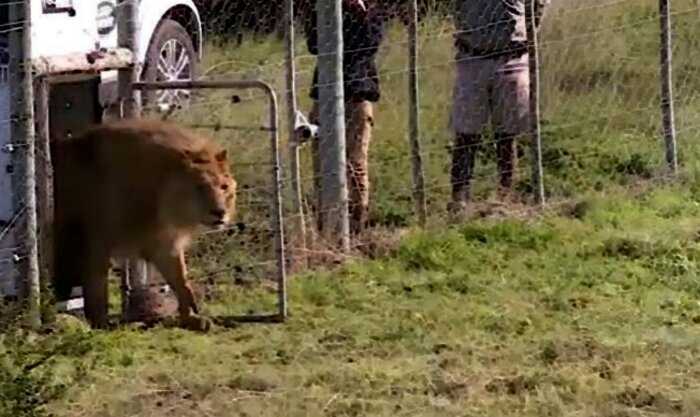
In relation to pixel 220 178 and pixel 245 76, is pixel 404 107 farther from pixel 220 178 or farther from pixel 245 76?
pixel 220 178

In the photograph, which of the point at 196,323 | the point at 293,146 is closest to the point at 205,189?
the point at 196,323

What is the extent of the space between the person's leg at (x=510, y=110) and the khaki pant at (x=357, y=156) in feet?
3.03

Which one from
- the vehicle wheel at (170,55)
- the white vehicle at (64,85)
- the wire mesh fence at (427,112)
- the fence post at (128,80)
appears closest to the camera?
the white vehicle at (64,85)

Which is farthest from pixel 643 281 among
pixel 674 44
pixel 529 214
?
pixel 674 44

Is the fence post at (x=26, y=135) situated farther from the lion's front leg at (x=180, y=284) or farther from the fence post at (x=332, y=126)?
the fence post at (x=332, y=126)

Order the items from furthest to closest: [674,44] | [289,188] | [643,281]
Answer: [674,44] < [289,188] < [643,281]

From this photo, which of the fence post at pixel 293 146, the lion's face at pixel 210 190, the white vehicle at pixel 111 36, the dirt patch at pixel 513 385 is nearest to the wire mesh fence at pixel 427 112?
the fence post at pixel 293 146

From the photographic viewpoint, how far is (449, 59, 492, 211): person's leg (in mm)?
11664

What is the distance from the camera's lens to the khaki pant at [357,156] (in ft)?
36.3

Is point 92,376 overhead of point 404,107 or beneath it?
beneath

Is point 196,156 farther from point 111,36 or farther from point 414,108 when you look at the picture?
point 414,108

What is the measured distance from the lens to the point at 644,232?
1105cm

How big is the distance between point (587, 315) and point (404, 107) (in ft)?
16.4

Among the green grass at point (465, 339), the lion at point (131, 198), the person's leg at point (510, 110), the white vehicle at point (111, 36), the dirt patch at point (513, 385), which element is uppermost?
the white vehicle at point (111, 36)
